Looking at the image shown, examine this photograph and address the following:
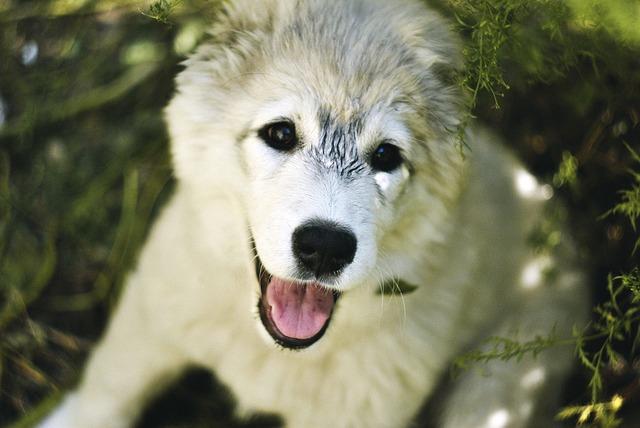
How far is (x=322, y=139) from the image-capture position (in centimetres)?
243

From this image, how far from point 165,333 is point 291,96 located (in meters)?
1.18

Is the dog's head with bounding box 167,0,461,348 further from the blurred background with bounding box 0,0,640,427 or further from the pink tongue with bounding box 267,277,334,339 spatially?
the blurred background with bounding box 0,0,640,427

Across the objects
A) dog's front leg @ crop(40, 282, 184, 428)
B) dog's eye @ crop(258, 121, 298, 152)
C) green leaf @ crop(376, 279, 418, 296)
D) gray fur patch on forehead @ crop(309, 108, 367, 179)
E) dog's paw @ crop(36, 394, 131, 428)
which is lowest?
dog's paw @ crop(36, 394, 131, 428)

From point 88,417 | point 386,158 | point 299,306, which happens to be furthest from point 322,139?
point 88,417

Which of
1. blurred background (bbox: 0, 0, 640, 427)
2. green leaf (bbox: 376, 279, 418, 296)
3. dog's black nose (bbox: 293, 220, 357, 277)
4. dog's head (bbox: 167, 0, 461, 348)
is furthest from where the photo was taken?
blurred background (bbox: 0, 0, 640, 427)

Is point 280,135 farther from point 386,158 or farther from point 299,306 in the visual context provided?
point 299,306

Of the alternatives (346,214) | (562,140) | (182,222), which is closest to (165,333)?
(182,222)

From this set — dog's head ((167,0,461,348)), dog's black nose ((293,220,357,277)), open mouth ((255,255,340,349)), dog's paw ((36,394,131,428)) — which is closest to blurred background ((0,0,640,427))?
dog's paw ((36,394,131,428))

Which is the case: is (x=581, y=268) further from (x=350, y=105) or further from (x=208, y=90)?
(x=208, y=90)

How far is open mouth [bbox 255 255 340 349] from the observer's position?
8.50 ft

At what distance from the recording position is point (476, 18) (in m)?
2.56

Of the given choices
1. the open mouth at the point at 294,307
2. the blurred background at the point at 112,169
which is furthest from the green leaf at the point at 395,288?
the blurred background at the point at 112,169

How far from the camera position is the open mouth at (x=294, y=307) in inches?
102

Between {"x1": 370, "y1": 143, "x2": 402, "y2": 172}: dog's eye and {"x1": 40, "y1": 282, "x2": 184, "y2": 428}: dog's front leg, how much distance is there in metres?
1.25
